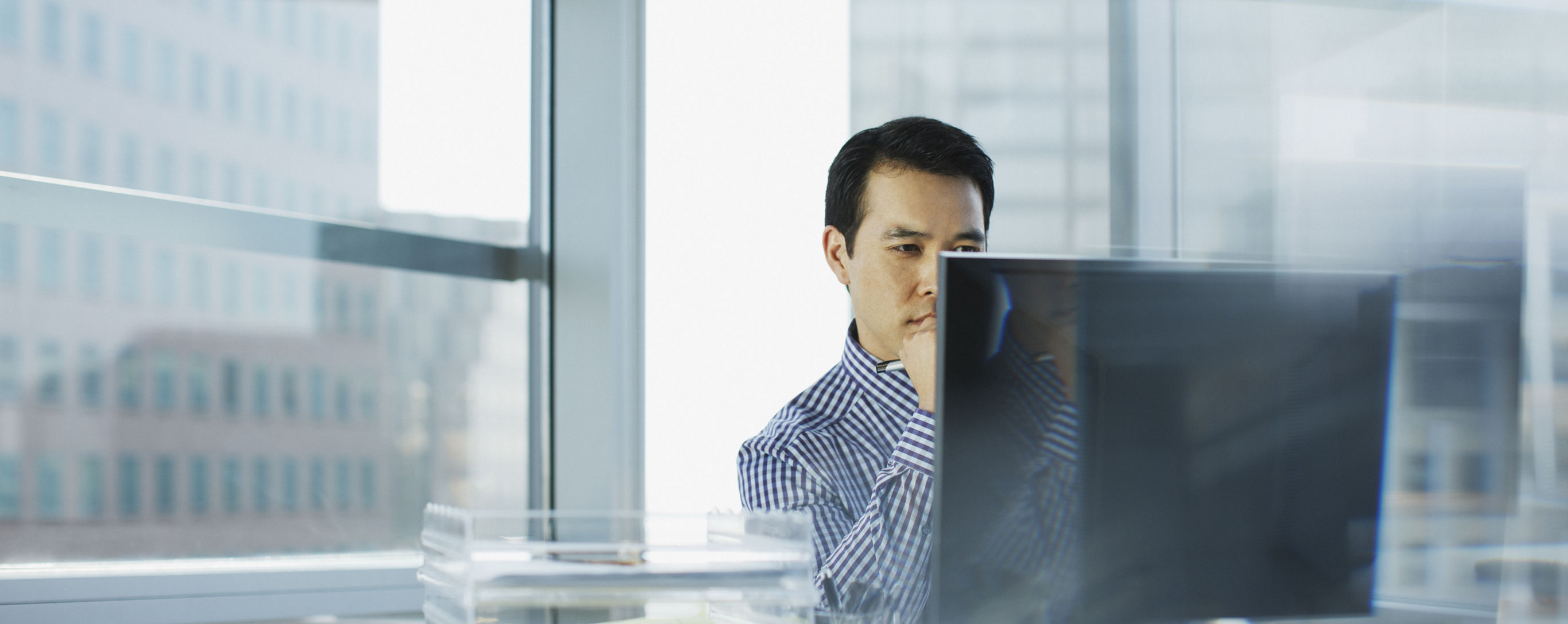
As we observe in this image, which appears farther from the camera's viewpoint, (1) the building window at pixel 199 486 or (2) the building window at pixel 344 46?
(2) the building window at pixel 344 46

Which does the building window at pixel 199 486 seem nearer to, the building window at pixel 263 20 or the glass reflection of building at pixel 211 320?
the glass reflection of building at pixel 211 320

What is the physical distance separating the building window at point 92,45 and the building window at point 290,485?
2.83 feet

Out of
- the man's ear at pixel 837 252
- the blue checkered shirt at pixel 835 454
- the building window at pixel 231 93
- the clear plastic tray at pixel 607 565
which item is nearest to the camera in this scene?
the clear plastic tray at pixel 607 565

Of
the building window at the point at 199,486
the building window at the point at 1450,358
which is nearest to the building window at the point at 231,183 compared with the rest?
the building window at the point at 199,486

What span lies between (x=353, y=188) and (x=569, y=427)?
2.66ft

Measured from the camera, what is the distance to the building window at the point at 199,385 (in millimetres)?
1937

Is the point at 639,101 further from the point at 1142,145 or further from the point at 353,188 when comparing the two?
the point at 1142,145

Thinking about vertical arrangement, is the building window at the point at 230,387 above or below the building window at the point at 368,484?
above

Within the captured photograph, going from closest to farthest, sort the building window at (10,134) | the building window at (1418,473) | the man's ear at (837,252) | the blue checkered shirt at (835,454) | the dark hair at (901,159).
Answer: the building window at (1418,473) → the blue checkered shirt at (835,454) → the dark hair at (901,159) → the man's ear at (837,252) → the building window at (10,134)

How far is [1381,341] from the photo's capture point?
28.0 inches

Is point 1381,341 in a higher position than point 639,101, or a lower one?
lower

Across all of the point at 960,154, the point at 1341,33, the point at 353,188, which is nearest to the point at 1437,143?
the point at 1341,33

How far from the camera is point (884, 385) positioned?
1249mm

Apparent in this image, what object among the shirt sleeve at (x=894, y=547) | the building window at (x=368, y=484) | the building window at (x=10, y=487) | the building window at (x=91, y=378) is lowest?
the building window at (x=368, y=484)
